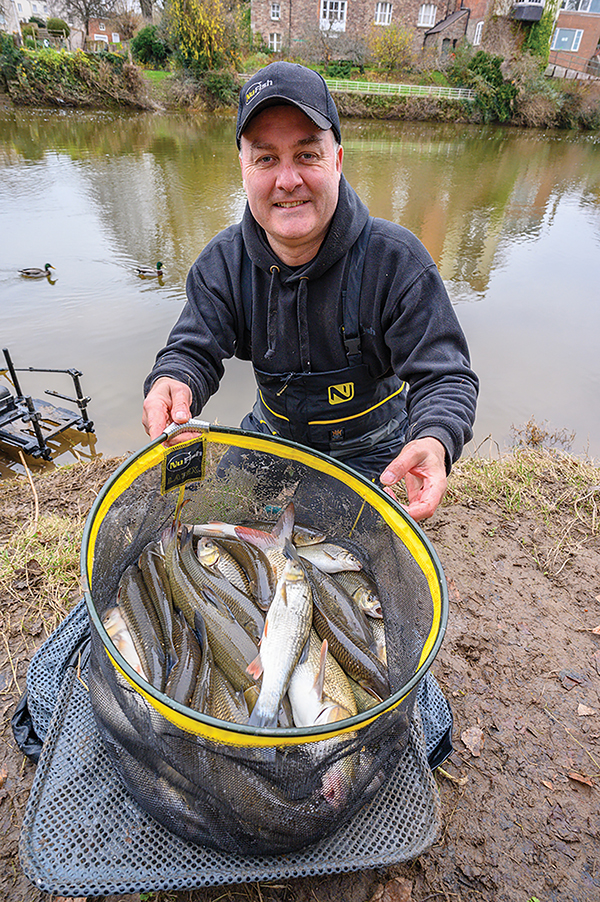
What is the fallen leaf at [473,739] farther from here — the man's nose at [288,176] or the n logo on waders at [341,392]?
the man's nose at [288,176]

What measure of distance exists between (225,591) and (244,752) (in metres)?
0.81

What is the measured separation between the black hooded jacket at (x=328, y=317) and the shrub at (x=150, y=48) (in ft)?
134

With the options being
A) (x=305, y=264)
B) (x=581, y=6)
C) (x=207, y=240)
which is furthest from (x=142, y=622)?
(x=581, y=6)

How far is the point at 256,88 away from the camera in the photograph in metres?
2.12

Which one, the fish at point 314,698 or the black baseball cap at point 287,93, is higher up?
the black baseball cap at point 287,93

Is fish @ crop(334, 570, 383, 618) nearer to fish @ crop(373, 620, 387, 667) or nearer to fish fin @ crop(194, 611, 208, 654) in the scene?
fish @ crop(373, 620, 387, 667)

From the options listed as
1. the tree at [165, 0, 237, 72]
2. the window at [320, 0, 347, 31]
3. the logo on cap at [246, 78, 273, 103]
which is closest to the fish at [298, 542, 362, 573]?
the logo on cap at [246, 78, 273, 103]

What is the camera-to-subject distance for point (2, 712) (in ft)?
6.72

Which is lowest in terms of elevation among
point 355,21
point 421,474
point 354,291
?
point 421,474

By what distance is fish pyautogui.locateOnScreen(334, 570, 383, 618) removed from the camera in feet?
6.78

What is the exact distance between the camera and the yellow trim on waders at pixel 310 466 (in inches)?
46.2

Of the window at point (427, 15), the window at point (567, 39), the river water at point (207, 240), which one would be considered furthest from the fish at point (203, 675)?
the window at point (427, 15)

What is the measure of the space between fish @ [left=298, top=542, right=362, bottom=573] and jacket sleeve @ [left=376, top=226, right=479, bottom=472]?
579 mm

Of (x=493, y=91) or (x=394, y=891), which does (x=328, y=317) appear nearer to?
(x=394, y=891)
